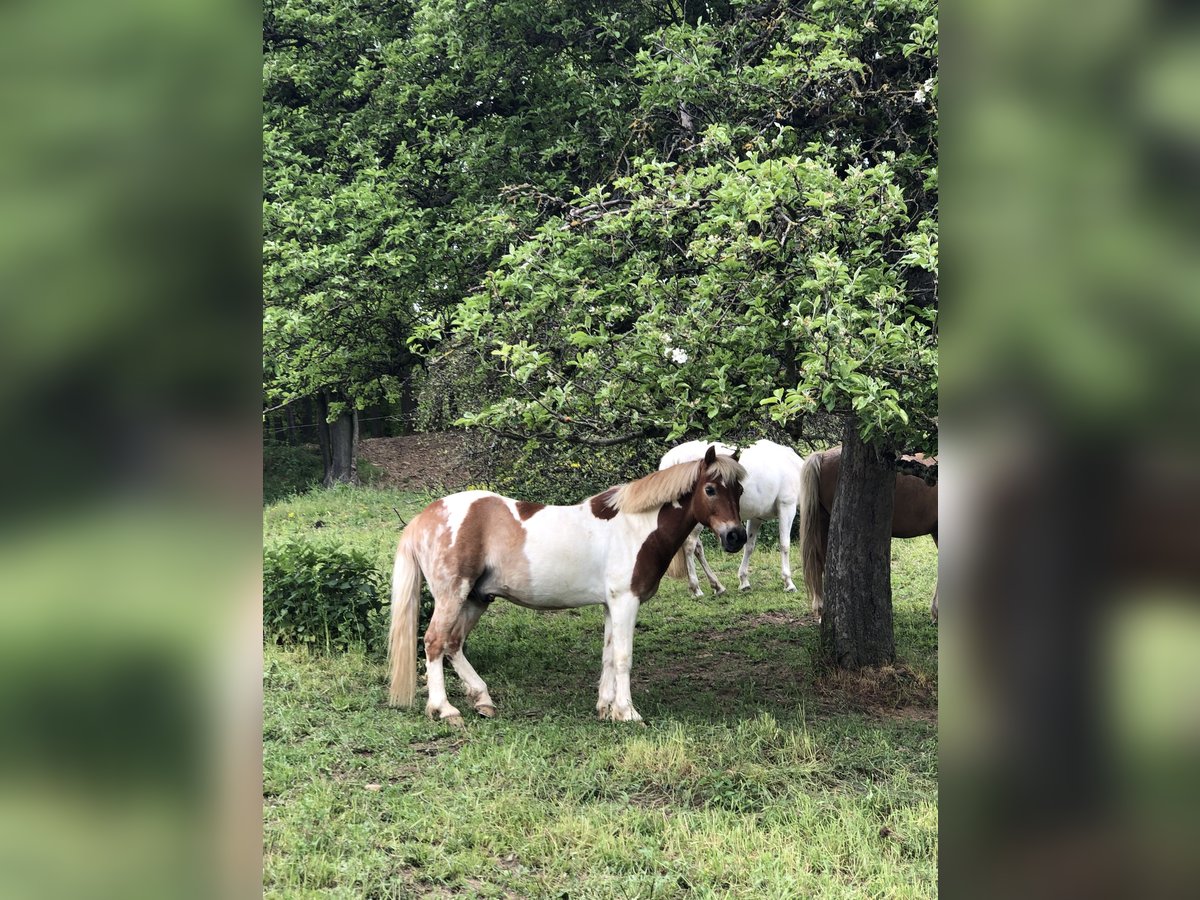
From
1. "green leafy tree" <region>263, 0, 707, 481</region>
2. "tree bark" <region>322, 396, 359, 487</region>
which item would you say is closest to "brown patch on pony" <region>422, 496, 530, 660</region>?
"green leafy tree" <region>263, 0, 707, 481</region>

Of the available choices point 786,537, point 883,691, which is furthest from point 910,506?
point 883,691

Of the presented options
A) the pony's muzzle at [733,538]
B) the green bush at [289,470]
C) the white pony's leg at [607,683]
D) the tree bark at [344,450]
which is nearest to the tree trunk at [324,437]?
the tree bark at [344,450]

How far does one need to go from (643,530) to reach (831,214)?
7.62ft

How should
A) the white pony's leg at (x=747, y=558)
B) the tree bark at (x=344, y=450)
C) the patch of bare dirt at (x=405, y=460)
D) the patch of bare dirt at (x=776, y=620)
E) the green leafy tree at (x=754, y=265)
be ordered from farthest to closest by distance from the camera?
the patch of bare dirt at (x=405, y=460), the tree bark at (x=344, y=450), the white pony's leg at (x=747, y=558), the patch of bare dirt at (x=776, y=620), the green leafy tree at (x=754, y=265)

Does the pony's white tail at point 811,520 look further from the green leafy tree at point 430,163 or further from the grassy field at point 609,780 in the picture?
the green leafy tree at point 430,163

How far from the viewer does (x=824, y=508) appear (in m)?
8.21

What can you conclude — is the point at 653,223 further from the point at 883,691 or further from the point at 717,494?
the point at 883,691

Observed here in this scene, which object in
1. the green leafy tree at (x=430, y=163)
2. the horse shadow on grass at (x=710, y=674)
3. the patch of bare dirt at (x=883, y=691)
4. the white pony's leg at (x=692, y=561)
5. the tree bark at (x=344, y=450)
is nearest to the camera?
the horse shadow on grass at (x=710, y=674)

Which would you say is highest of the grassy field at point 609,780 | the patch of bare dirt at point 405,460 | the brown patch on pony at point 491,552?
the patch of bare dirt at point 405,460

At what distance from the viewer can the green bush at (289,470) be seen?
1761cm

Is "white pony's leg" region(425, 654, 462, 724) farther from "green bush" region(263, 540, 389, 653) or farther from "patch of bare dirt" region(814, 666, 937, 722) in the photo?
"patch of bare dirt" region(814, 666, 937, 722)

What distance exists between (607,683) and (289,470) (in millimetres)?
14236

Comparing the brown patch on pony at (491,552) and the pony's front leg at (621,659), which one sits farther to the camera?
the brown patch on pony at (491,552)
